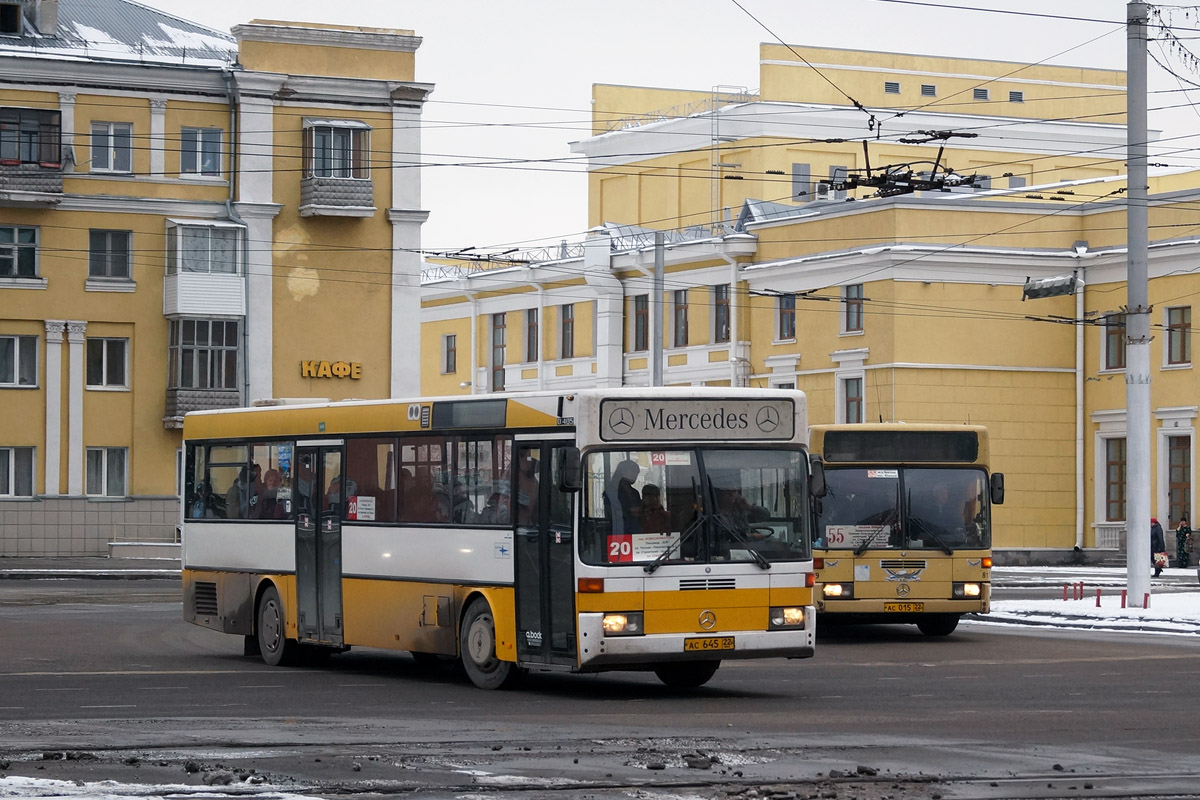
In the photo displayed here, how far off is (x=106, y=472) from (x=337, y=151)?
10.7 m

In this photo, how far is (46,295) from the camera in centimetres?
5478

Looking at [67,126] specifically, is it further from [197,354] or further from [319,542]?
[319,542]

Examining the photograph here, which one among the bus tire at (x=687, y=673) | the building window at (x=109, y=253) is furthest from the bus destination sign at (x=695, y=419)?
the building window at (x=109, y=253)

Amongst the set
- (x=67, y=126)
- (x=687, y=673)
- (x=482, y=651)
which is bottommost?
(x=687, y=673)

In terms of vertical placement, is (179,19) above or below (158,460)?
above

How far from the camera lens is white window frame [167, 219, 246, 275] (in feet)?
183

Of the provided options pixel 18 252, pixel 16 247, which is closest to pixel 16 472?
pixel 18 252

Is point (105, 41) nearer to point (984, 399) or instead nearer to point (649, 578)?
point (984, 399)

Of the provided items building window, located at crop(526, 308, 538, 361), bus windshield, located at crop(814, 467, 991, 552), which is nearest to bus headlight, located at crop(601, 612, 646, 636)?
bus windshield, located at crop(814, 467, 991, 552)

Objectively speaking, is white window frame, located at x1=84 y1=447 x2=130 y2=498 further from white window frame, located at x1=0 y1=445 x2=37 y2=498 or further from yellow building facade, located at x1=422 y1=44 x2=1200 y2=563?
yellow building facade, located at x1=422 y1=44 x2=1200 y2=563

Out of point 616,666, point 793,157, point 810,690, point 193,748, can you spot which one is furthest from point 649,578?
point 793,157

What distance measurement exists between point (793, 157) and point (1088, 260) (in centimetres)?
1910

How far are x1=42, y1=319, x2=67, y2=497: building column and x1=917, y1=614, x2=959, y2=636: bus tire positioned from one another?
3304 centimetres

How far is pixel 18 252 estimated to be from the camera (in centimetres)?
5450
